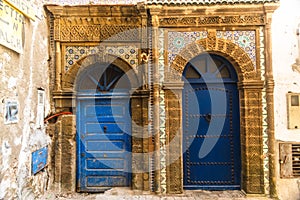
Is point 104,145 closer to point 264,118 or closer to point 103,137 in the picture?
point 103,137

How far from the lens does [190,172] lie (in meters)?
4.27

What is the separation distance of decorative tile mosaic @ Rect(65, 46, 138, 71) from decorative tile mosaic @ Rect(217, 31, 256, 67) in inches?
60.5

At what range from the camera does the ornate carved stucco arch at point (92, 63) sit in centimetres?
421

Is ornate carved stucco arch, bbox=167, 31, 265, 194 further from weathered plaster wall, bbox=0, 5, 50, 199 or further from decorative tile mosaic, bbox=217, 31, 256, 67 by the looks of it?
weathered plaster wall, bbox=0, 5, 50, 199

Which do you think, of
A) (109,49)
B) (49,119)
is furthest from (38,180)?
(109,49)

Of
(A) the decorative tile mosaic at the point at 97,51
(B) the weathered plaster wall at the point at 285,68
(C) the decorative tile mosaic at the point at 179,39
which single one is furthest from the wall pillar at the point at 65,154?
(B) the weathered plaster wall at the point at 285,68

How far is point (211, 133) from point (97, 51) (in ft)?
8.15

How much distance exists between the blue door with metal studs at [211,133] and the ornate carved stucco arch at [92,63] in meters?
0.99

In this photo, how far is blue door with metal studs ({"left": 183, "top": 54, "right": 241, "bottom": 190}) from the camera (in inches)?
168

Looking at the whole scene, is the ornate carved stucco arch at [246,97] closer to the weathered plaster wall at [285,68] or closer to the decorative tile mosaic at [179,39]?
the decorative tile mosaic at [179,39]

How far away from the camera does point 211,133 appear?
168 inches

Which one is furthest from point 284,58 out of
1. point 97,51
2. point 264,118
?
point 97,51

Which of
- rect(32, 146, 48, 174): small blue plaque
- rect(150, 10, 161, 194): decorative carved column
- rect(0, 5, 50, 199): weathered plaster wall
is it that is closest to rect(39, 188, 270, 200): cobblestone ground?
rect(150, 10, 161, 194): decorative carved column

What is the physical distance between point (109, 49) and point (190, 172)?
2609 mm
